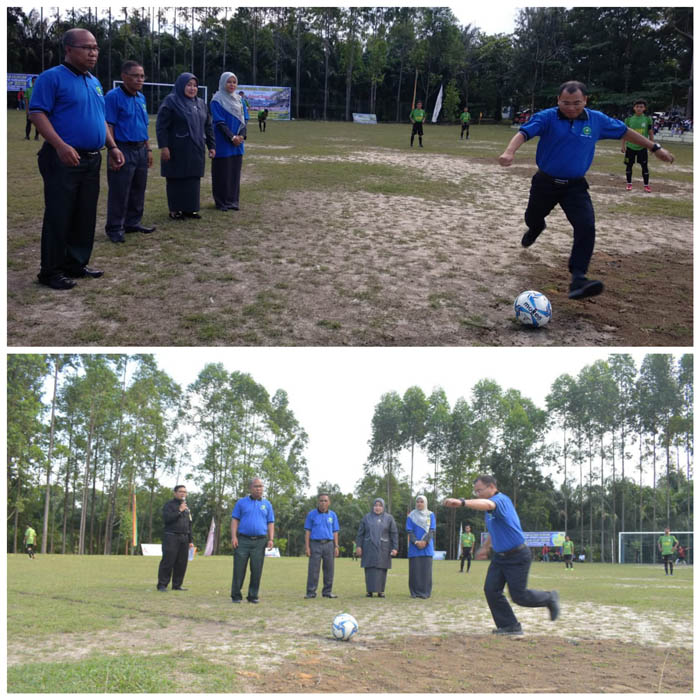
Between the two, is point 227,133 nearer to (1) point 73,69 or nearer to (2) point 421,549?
(1) point 73,69

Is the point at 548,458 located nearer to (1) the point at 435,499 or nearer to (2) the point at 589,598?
(1) the point at 435,499

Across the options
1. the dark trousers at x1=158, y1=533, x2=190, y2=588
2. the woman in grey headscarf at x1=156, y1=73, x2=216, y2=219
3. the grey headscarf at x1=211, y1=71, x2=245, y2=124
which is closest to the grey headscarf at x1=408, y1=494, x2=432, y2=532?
the dark trousers at x1=158, y1=533, x2=190, y2=588

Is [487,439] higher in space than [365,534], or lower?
lower

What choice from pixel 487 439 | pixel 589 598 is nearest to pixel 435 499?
pixel 487 439

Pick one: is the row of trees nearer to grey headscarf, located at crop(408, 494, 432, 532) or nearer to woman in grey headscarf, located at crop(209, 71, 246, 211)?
woman in grey headscarf, located at crop(209, 71, 246, 211)

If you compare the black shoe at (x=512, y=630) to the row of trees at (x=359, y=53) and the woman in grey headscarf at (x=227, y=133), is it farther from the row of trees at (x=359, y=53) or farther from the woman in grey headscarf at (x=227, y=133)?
the row of trees at (x=359, y=53)

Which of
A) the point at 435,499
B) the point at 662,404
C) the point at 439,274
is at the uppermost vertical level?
the point at 439,274

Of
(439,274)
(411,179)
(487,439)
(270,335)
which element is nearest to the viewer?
(270,335)

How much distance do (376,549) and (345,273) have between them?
3.79 metres

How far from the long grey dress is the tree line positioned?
25.1 meters

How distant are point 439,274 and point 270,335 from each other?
315 cm

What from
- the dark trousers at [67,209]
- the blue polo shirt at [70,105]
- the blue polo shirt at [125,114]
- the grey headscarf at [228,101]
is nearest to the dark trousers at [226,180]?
the grey headscarf at [228,101]

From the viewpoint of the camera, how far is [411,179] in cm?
1855

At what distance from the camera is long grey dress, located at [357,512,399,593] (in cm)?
916
